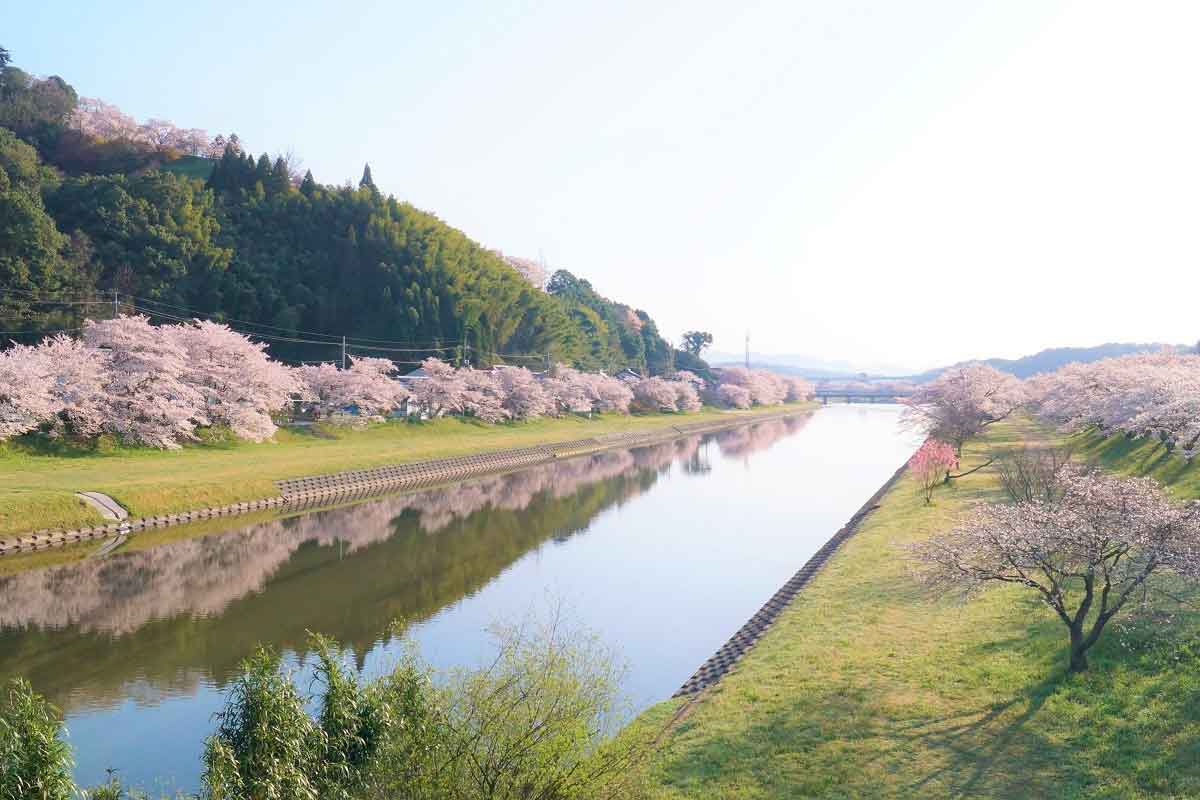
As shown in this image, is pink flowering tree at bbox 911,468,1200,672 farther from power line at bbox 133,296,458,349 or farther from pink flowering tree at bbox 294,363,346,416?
power line at bbox 133,296,458,349

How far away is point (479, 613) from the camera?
21.8 metres

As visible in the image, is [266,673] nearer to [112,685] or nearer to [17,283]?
[112,685]

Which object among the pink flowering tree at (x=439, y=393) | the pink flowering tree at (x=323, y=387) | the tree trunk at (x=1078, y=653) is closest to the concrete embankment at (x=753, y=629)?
the tree trunk at (x=1078, y=653)

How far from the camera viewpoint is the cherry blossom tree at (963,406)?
48.8 metres

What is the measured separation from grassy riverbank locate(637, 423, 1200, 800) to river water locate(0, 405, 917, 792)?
3.56m

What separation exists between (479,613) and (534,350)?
84062 millimetres

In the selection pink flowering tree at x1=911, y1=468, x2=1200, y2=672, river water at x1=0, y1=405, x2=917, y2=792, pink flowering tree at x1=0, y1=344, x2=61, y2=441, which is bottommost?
river water at x1=0, y1=405, x2=917, y2=792

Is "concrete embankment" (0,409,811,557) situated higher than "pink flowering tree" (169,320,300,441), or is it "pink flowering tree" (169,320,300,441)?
"pink flowering tree" (169,320,300,441)

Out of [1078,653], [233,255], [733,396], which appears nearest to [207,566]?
[1078,653]

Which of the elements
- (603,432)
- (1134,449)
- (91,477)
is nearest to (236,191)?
(603,432)

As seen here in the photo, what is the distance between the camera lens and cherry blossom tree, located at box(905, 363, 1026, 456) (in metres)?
48.8

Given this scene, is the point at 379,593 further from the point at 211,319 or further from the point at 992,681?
the point at 211,319

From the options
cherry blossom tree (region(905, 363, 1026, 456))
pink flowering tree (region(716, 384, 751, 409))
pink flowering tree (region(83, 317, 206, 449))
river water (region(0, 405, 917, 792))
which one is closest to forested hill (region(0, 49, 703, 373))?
pink flowering tree (region(83, 317, 206, 449))

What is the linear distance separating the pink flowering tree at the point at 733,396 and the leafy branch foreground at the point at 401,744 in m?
134
